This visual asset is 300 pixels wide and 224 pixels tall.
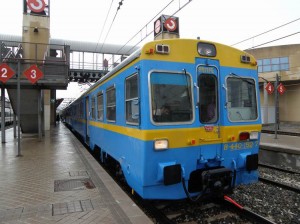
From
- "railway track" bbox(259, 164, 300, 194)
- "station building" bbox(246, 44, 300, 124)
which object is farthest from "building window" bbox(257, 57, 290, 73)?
"railway track" bbox(259, 164, 300, 194)

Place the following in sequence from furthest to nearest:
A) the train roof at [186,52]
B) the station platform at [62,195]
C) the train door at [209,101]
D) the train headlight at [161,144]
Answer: the train door at [209,101] < the train roof at [186,52] < the train headlight at [161,144] < the station platform at [62,195]

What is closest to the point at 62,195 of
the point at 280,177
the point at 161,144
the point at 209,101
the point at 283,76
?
the point at 161,144

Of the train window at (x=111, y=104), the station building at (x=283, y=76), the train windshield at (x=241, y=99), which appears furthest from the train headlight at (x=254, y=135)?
the station building at (x=283, y=76)

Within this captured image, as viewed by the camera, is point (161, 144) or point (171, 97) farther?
point (171, 97)

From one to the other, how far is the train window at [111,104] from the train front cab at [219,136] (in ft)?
6.33

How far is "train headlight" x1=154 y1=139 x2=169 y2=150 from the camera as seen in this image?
14.0ft

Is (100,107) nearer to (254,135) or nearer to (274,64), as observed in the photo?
(254,135)

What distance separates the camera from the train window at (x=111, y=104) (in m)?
6.06

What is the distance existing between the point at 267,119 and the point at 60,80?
99.8 feet

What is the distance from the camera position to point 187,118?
15.0 ft

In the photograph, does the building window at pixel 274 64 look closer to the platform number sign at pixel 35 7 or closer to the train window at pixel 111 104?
the platform number sign at pixel 35 7

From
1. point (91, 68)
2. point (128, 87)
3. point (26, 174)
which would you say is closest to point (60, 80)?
point (26, 174)

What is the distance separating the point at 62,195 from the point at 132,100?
228cm

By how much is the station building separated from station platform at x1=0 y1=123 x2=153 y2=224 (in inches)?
1258
